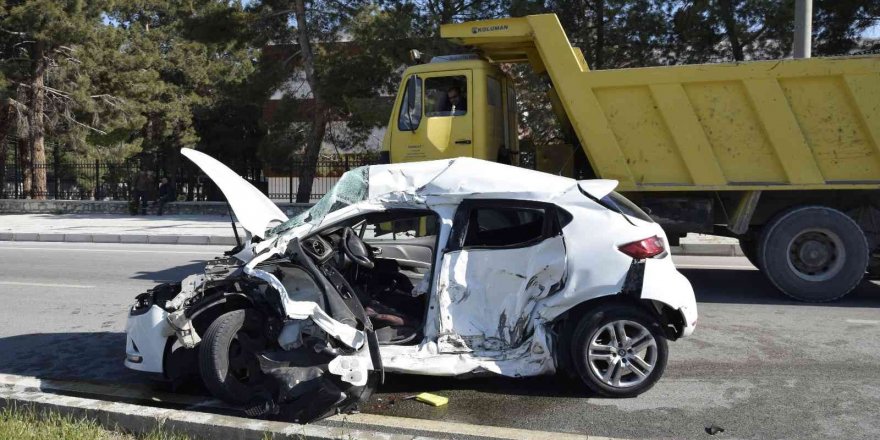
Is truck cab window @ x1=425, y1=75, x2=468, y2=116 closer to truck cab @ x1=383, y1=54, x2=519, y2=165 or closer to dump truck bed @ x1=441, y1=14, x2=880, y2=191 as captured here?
truck cab @ x1=383, y1=54, x2=519, y2=165

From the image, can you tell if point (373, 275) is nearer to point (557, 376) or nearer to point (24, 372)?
point (557, 376)

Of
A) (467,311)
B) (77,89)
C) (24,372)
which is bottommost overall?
(24,372)

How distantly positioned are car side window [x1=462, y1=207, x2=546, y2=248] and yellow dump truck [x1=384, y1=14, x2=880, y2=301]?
367 centimetres

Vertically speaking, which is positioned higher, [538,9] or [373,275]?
[538,9]

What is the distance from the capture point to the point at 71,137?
88.7 ft

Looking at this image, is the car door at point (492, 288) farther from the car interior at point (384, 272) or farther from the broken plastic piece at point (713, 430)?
the broken plastic piece at point (713, 430)

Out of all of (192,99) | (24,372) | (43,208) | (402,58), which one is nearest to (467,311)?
(24,372)

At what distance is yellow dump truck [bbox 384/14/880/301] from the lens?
26.5 feet

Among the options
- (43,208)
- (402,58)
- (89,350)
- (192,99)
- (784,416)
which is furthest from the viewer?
(192,99)

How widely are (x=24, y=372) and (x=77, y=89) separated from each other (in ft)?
78.1

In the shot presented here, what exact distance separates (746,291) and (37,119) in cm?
2482

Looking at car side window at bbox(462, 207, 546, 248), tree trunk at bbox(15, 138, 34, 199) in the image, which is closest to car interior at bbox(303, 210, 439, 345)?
car side window at bbox(462, 207, 546, 248)

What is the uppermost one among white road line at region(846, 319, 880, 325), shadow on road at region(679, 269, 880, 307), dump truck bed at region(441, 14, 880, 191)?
dump truck bed at region(441, 14, 880, 191)

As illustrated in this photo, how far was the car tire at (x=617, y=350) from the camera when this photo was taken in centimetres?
494
